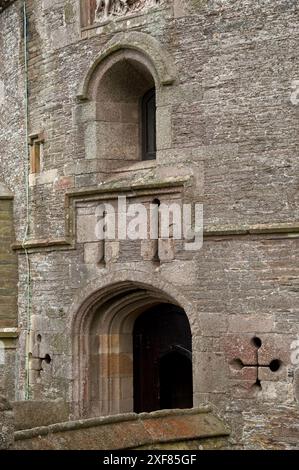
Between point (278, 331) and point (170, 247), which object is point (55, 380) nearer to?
point (170, 247)

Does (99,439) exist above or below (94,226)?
below

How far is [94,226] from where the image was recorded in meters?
13.3

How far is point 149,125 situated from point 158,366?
135 inches

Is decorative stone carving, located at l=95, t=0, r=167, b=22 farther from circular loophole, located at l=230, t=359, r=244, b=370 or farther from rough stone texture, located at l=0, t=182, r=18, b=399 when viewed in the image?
circular loophole, located at l=230, t=359, r=244, b=370

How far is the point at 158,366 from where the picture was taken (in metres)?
14.2

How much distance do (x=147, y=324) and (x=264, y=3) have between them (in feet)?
Result: 16.0

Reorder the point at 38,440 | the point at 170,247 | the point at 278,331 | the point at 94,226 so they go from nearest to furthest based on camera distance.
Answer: the point at 38,440
the point at 278,331
the point at 170,247
the point at 94,226

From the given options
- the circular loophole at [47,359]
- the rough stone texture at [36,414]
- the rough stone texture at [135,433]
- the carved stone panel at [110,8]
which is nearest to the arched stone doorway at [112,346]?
the circular loophole at [47,359]

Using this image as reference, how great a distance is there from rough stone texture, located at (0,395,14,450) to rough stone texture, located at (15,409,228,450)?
13.7 inches

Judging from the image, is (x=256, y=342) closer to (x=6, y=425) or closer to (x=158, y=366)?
(x=158, y=366)

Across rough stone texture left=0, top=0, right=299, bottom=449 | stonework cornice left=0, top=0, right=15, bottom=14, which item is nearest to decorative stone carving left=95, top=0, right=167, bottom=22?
rough stone texture left=0, top=0, right=299, bottom=449

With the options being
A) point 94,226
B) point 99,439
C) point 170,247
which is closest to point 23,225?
point 94,226

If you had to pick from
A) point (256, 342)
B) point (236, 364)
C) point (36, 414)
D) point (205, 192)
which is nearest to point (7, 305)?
point (36, 414)

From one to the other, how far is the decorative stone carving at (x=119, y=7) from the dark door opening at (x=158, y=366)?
406cm
